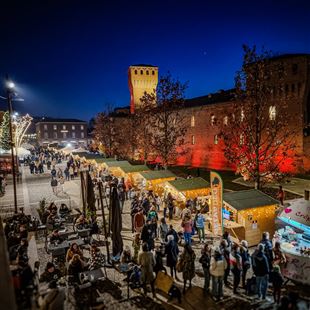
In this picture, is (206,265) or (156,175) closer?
(206,265)

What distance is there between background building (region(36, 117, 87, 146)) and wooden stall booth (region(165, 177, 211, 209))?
8765 cm

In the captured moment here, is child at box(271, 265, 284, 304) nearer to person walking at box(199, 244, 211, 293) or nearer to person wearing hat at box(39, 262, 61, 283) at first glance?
person walking at box(199, 244, 211, 293)

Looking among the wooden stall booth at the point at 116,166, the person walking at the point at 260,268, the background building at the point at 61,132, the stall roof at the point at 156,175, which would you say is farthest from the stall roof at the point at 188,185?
the background building at the point at 61,132

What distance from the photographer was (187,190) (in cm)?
1758

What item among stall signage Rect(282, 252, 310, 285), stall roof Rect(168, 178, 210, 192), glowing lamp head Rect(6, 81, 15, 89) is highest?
glowing lamp head Rect(6, 81, 15, 89)

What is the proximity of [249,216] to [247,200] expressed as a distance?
2.81 ft

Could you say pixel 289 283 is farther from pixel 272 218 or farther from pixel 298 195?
pixel 298 195

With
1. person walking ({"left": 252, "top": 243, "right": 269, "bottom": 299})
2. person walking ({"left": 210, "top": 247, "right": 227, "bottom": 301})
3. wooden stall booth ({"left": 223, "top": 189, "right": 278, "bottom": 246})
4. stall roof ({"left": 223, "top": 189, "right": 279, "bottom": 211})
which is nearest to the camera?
person walking ({"left": 252, "top": 243, "right": 269, "bottom": 299})

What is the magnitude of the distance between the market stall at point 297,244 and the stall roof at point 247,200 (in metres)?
2.07

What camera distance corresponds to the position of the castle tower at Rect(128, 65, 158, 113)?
2486 inches

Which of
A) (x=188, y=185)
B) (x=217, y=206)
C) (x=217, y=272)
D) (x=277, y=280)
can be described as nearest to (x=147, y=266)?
(x=217, y=272)

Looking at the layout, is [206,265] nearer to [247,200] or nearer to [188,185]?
[247,200]

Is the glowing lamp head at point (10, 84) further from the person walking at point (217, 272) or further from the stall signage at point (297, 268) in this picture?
the stall signage at point (297, 268)

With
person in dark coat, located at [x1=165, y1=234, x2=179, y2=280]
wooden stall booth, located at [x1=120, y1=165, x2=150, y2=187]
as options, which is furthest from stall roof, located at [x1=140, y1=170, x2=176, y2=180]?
person in dark coat, located at [x1=165, y1=234, x2=179, y2=280]
